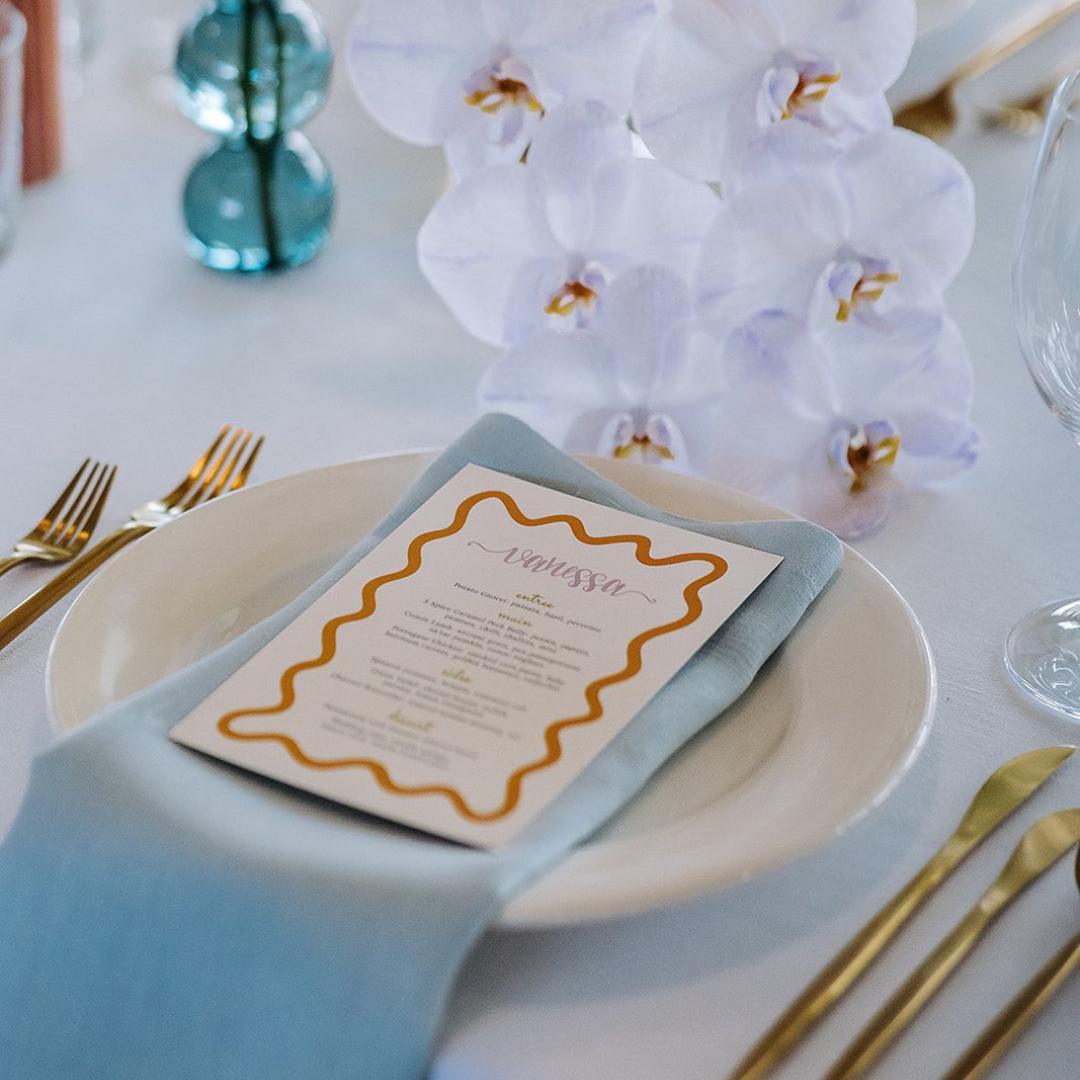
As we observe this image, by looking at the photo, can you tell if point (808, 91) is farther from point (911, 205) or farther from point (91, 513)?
point (91, 513)

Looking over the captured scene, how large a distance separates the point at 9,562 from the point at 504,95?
0.34 meters

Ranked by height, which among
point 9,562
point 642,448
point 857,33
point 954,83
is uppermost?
point 954,83

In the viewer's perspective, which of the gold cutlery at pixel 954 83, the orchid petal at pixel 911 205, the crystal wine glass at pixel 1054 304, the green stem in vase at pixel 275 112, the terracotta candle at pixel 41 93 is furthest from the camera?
the gold cutlery at pixel 954 83

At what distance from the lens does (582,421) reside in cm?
68

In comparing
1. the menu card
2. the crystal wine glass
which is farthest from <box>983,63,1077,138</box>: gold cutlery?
the menu card

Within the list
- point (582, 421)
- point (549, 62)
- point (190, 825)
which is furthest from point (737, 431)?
point (190, 825)

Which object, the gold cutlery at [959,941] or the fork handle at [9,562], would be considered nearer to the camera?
the gold cutlery at [959,941]

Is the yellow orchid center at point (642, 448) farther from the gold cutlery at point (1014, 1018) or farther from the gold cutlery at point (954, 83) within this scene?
the gold cutlery at point (954, 83)

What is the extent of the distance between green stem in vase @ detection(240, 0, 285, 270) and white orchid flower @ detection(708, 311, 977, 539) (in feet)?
1.29

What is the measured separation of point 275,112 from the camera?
35.5 inches

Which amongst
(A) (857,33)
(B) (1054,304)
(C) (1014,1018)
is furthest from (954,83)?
(C) (1014,1018)

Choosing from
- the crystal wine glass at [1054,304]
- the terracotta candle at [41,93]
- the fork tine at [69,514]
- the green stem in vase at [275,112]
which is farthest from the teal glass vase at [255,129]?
the crystal wine glass at [1054,304]

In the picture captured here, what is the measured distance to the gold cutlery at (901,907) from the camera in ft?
1.31

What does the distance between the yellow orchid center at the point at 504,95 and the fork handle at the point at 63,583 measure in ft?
0.91
